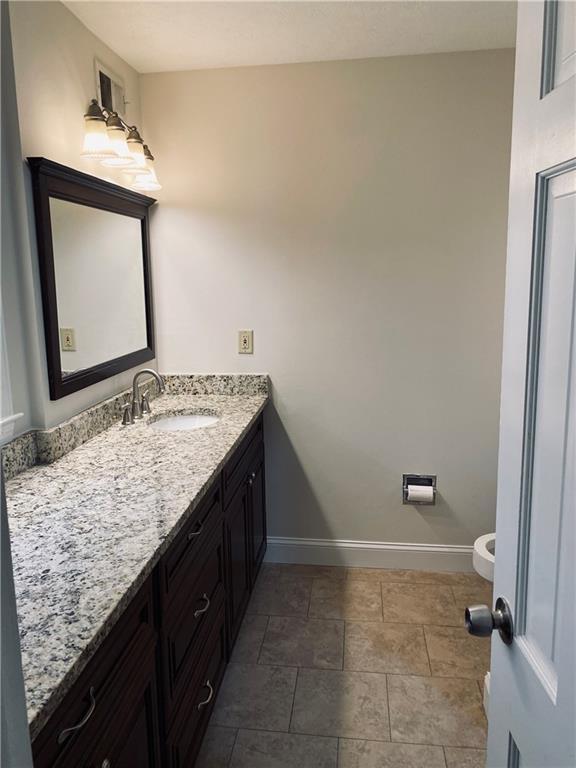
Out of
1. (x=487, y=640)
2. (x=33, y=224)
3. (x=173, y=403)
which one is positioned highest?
(x=33, y=224)

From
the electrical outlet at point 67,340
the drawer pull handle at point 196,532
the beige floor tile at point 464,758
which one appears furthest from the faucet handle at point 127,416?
the beige floor tile at point 464,758

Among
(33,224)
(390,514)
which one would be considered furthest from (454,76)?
(390,514)

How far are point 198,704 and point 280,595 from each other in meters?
1.04

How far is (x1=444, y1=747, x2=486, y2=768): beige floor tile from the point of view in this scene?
5.84ft

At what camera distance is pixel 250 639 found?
7.84ft

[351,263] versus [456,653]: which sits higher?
[351,263]

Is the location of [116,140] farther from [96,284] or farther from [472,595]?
[472,595]

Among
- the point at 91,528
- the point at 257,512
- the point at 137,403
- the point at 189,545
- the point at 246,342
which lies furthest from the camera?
the point at 246,342

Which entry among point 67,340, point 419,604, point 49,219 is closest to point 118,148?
point 49,219

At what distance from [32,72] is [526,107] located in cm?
166

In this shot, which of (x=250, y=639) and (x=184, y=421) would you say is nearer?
(x=250, y=639)

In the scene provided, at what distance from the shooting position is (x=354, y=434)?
9.42ft

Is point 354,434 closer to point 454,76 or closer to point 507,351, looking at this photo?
point 454,76

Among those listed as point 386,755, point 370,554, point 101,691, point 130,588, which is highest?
point 130,588
